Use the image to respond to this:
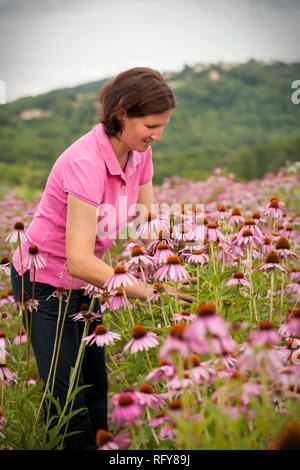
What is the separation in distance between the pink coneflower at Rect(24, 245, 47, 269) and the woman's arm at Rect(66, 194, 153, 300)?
16 centimetres

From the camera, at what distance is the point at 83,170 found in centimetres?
147

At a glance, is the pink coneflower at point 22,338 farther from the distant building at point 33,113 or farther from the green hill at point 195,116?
the distant building at point 33,113

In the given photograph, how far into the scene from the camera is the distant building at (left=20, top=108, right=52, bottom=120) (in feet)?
57.8

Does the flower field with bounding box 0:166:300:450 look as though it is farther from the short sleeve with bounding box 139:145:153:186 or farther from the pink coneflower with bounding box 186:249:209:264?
the short sleeve with bounding box 139:145:153:186

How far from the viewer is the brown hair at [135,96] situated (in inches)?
59.0

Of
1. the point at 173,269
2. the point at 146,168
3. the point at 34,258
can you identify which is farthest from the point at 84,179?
the point at 146,168

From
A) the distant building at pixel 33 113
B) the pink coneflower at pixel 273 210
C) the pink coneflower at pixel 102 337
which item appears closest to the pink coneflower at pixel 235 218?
the pink coneflower at pixel 273 210

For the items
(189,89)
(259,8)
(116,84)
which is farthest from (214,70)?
(116,84)

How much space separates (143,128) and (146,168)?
430 millimetres

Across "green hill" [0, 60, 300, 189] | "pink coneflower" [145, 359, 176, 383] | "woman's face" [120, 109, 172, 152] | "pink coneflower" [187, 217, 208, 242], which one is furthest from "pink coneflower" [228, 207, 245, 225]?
"green hill" [0, 60, 300, 189]
